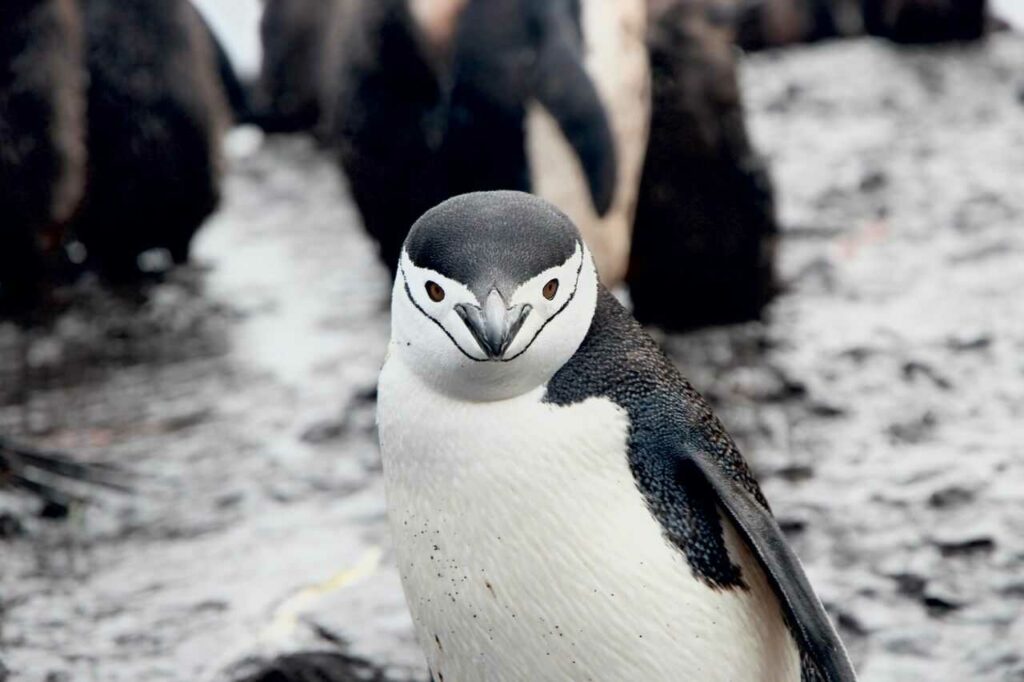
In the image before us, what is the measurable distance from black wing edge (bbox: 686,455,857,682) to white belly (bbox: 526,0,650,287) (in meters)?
2.40

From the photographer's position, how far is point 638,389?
7.30 ft

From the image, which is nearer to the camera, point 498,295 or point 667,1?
point 498,295

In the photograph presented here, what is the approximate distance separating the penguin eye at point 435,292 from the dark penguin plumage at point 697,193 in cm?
279

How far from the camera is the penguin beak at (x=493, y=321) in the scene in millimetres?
1970

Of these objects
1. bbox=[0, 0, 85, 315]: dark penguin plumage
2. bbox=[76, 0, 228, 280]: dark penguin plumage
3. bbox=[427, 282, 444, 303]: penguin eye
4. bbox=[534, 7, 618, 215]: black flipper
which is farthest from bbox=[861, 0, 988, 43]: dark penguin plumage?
bbox=[427, 282, 444, 303]: penguin eye

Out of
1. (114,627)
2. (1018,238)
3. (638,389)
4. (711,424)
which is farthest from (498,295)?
(1018,238)

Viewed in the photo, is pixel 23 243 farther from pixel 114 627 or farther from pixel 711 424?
pixel 711 424

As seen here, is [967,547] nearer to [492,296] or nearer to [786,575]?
[786,575]

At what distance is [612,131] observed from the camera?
4574 mm

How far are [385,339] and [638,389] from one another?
9.60 ft

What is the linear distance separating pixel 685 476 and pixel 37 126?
3693mm

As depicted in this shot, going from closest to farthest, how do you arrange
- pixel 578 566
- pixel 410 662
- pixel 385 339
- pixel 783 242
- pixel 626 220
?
1. pixel 578 566
2. pixel 410 662
3. pixel 626 220
4. pixel 385 339
5. pixel 783 242

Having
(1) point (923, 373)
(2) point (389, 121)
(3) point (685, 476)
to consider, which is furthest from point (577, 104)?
(3) point (685, 476)

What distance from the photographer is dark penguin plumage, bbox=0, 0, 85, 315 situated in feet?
17.3
